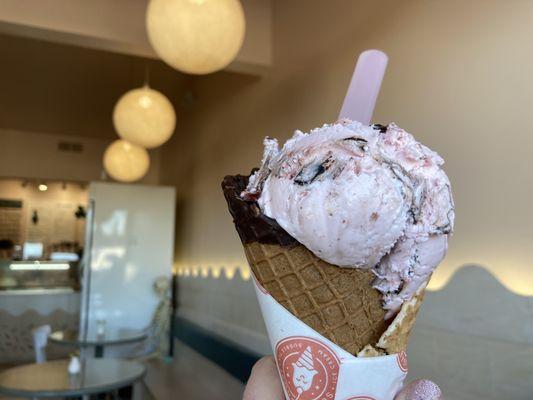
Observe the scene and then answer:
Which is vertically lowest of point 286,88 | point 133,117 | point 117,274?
point 117,274

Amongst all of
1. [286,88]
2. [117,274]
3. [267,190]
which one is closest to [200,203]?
[117,274]

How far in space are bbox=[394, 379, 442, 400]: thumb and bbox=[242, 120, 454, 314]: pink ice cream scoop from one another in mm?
137

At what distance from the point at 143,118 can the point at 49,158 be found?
17.5 feet

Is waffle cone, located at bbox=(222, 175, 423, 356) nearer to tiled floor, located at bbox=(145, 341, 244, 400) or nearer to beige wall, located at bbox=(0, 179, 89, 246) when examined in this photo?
tiled floor, located at bbox=(145, 341, 244, 400)

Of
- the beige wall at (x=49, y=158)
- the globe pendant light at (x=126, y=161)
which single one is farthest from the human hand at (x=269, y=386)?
the beige wall at (x=49, y=158)

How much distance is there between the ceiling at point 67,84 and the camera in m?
5.11

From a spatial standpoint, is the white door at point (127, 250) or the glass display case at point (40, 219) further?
the glass display case at point (40, 219)

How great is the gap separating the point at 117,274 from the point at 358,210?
503 cm

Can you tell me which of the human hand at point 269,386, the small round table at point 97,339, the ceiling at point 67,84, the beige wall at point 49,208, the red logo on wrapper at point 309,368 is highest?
the ceiling at point 67,84

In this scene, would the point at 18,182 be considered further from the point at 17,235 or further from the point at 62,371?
the point at 62,371

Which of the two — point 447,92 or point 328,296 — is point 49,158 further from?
point 328,296

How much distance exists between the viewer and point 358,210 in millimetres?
748

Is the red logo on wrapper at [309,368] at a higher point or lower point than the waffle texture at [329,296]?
lower

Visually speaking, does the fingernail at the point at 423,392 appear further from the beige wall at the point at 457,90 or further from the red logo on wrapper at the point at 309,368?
the beige wall at the point at 457,90
